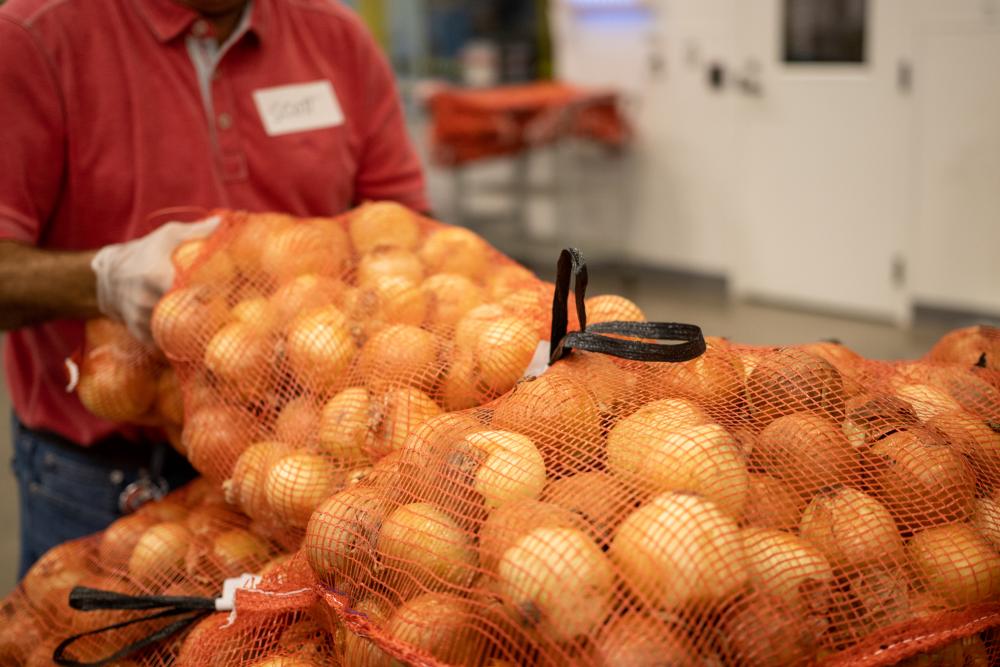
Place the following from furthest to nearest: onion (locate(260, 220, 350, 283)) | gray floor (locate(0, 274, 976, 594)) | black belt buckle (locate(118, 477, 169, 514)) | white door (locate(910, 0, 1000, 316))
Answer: gray floor (locate(0, 274, 976, 594)), white door (locate(910, 0, 1000, 316)), black belt buckle (locate(118, 477, 169, 514)), onion (locate(260, 220, 350, 283))

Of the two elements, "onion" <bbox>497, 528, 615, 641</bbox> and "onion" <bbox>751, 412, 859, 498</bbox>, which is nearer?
"onion" <bbox>497, 528, 615, 641</bbox>

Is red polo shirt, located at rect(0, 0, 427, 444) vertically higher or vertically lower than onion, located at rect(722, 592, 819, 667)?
higher

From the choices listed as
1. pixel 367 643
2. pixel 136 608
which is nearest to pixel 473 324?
pixel 367 643

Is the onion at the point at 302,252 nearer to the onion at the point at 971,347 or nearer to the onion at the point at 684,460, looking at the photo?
the onion at the point at 684,460

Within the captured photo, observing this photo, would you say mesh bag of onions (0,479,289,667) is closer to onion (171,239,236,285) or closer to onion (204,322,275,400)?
onion (204,322,275,400)

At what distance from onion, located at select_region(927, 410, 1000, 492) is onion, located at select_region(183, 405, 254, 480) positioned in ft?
2.63

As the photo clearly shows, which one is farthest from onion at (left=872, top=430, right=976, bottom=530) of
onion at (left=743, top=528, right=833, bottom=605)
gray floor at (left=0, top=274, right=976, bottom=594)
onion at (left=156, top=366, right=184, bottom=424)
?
gray floor at (left=0, top=274, right=976, bottom=594)

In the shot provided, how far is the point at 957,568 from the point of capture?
874 mm

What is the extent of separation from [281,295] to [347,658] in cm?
52

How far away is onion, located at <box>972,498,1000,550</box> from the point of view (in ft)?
2.98

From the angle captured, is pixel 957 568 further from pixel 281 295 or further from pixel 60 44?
pixel 60 44

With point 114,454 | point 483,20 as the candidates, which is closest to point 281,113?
point 114,454

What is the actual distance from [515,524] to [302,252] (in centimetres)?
63

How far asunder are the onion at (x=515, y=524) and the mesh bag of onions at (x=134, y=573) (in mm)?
373
